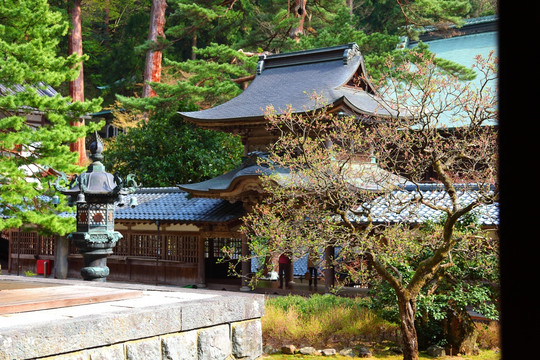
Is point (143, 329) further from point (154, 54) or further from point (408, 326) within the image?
point (154, 54)

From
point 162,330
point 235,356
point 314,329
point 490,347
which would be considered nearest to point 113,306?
point 162,330

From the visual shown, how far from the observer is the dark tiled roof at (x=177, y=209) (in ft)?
Result: 63.1

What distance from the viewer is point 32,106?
14.9 m

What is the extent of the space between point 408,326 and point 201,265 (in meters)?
10.3

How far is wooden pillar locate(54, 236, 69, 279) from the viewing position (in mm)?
22828

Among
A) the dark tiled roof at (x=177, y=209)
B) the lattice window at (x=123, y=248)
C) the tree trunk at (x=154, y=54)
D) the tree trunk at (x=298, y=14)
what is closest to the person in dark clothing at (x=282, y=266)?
the dark tiled roof at (x=177, y=209)

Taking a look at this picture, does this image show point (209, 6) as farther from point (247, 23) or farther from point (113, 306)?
point (113, 306)

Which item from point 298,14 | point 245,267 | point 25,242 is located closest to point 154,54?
point 298,14

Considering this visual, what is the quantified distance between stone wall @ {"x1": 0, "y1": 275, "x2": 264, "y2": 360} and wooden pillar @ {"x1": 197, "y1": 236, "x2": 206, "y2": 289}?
13825 mm

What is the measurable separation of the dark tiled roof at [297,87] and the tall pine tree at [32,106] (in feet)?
16.6

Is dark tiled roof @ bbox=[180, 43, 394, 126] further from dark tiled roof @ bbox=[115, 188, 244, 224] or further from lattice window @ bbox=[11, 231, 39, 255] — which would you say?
lattice window @ bbox=[11, 231, 39, 255]

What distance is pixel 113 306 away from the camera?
4.97 m

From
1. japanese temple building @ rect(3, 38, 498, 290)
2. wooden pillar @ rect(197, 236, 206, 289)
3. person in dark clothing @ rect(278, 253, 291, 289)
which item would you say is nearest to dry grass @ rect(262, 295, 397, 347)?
japanese temple building @ rect(3, 38, 498, 290)

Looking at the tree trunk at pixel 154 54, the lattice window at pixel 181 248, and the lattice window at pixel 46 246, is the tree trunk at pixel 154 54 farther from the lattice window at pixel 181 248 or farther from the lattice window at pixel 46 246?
the lattice window at pixel 181 248
